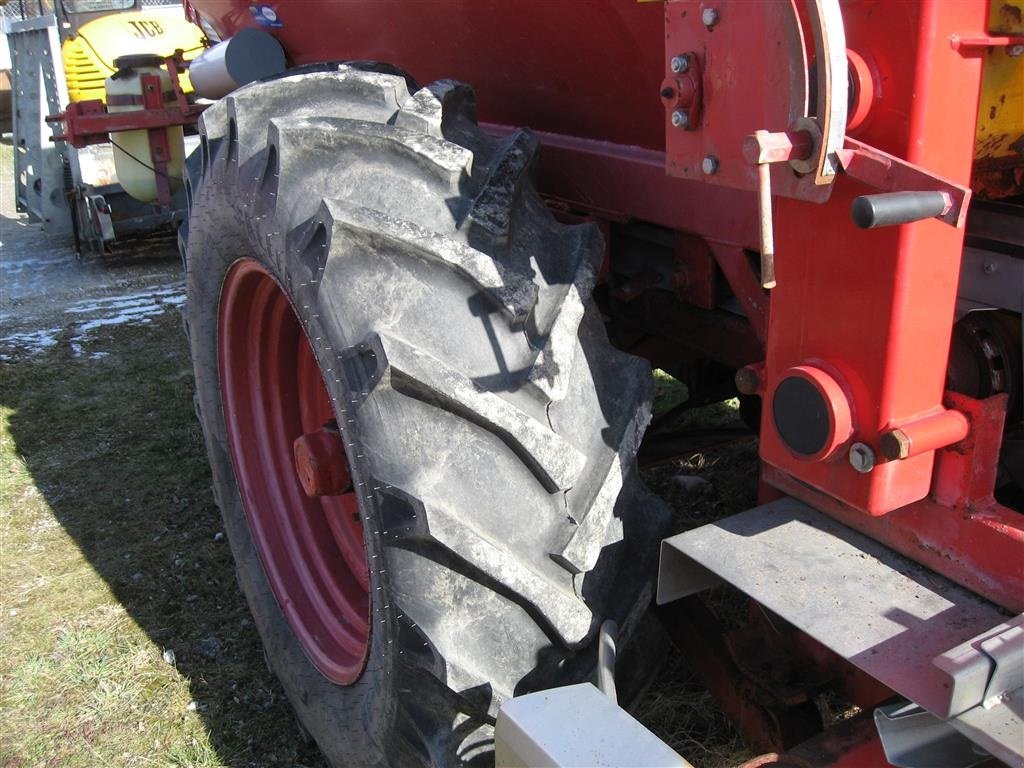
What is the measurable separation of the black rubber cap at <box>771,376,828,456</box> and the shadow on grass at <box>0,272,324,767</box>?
1.29m

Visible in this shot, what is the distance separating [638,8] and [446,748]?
1.12m

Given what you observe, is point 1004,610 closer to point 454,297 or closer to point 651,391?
point 651,391

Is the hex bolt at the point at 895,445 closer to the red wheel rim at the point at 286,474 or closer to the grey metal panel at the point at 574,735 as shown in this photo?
the grey metal panel at the point at 574,735

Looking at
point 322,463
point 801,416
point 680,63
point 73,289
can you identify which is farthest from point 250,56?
point 73,289

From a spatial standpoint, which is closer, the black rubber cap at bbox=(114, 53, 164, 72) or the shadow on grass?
the shadow on grass

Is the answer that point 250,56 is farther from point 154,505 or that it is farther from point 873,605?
point 873,605

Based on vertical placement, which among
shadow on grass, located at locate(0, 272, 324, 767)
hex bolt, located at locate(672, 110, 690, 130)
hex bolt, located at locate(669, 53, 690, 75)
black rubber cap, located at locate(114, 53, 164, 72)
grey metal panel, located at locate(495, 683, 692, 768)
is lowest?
shadow on grass, located at locate(0, 272, 324, 767)

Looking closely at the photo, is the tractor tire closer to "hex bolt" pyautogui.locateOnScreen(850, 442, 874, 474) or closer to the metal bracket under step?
the metal bracket under step

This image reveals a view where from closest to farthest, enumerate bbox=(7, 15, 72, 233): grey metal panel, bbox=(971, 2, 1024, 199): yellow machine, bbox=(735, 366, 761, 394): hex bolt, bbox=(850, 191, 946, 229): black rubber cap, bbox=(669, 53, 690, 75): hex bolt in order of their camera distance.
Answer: bbox=(850, 191, 946, 229): black rubber cap < bbox=(971, 2, 1024, 199): yellow machine < bbox=(669, 53, 690, 75): hex bolt < bbox=(735, 366, 761, 394): hex bolt < bbox=(7, 15, 72, 233): grey metal panel

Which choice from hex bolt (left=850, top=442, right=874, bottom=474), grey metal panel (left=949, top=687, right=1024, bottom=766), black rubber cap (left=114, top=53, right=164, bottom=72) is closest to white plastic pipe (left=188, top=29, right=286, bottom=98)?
hex bolt (left=850, top=442, right=874, bottom=474)

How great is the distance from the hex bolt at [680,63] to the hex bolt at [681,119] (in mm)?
44

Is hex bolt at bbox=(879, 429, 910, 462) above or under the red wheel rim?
above

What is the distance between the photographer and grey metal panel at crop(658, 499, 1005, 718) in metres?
1.10

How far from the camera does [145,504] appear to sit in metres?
3.01
